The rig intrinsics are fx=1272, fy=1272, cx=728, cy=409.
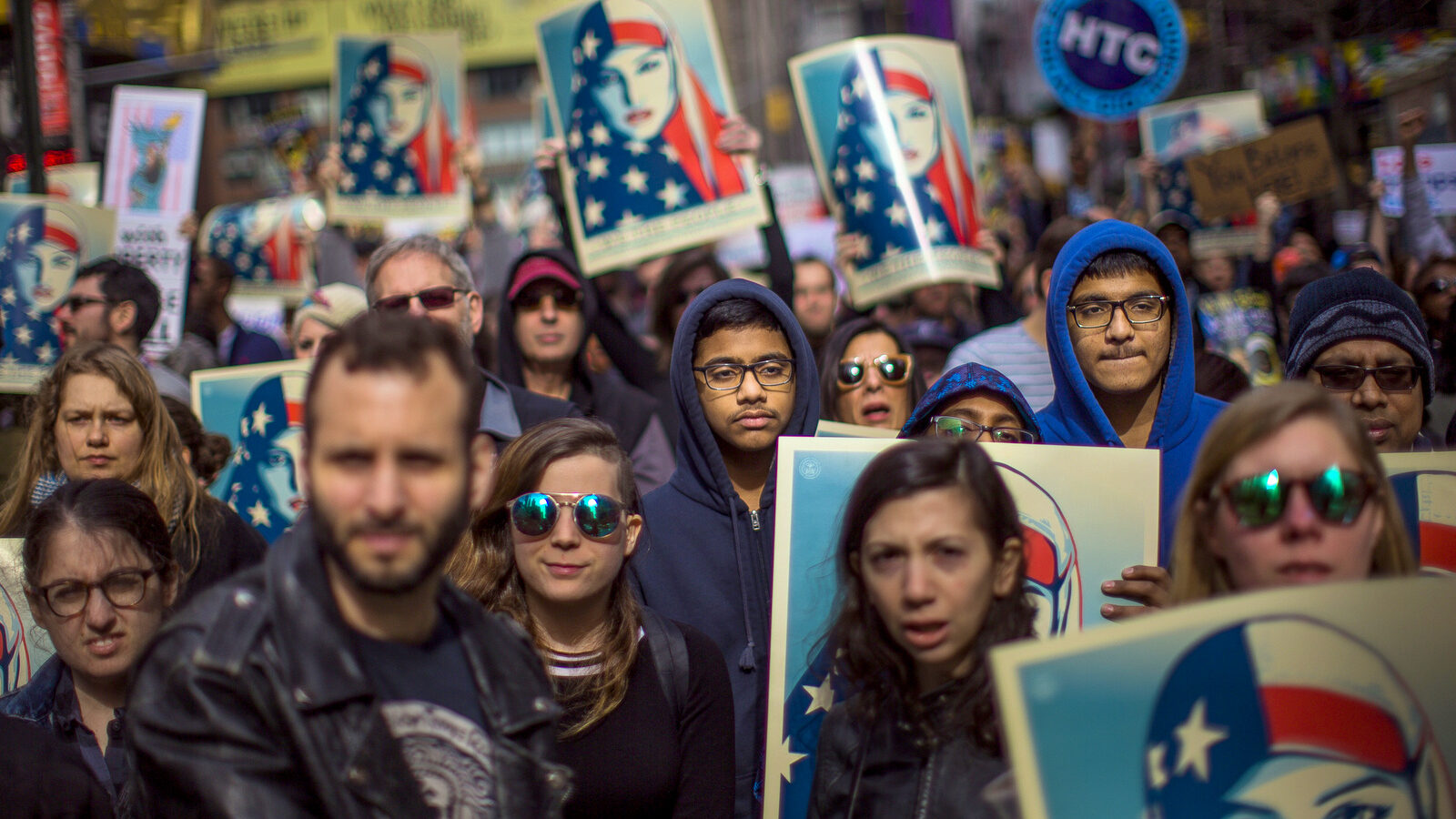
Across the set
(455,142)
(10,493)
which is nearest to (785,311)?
(10,493)

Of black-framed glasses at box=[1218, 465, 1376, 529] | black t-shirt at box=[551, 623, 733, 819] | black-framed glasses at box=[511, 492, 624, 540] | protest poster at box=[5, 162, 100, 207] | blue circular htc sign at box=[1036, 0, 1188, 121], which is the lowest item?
black t-shirt at box=[551, 623, 733, 819]

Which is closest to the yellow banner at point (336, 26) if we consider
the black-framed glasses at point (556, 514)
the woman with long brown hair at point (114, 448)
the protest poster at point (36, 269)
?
the protest poster at point (36, 269)

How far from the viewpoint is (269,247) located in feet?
32.7

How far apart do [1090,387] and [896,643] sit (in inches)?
51.5

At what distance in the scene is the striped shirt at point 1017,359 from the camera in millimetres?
4727

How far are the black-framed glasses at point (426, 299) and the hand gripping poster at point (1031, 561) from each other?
1865 millimetres

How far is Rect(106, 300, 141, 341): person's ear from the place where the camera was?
526 cm

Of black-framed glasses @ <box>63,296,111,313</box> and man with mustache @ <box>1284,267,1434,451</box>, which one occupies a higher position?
black-framed glasses @ <box>63,296,111,313</box>

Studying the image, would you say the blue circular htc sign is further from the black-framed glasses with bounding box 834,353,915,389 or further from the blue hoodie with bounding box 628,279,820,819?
the blue hoodie with bounding box 628,279,820,819

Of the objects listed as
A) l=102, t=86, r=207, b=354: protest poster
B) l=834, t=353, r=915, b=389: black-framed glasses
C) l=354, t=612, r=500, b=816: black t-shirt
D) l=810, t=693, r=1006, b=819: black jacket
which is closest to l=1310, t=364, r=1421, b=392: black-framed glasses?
l=834, t=353, r=915, b=389: black-framed glasses

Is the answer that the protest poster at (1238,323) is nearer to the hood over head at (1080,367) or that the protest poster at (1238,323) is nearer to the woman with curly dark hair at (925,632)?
the hood over head at (1080,367)

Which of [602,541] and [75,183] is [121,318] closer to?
[602,541]

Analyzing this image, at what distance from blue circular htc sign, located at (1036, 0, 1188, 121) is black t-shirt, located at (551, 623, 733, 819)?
5.76 metres

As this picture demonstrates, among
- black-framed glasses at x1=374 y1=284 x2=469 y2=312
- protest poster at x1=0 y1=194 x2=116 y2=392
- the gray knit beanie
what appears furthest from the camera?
protest poster at x1=0 y1=194 x2=116 y2=392
